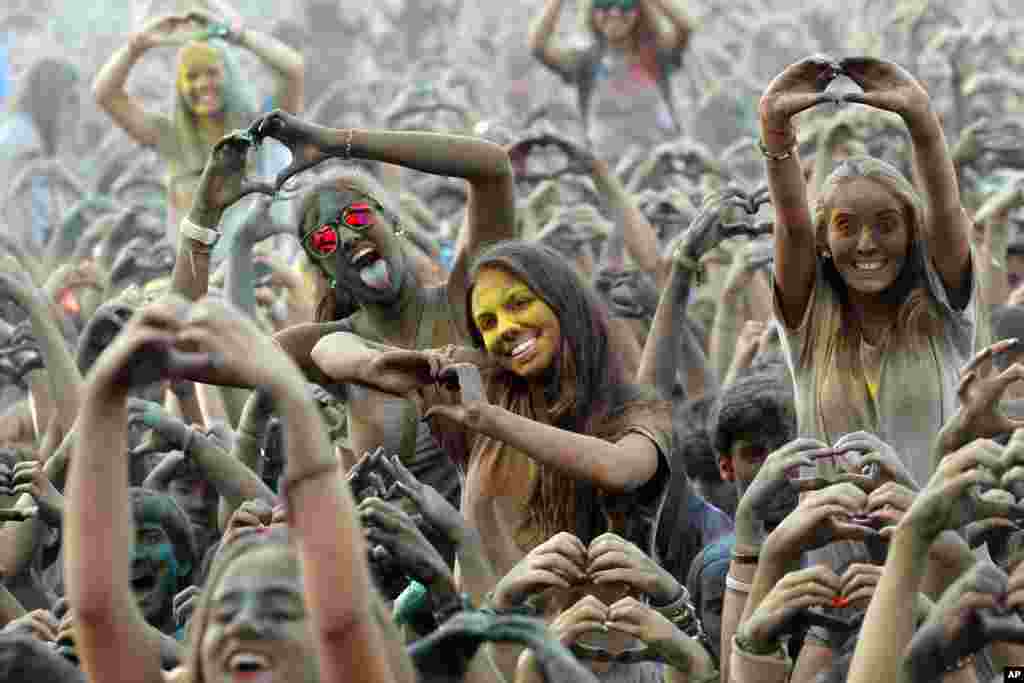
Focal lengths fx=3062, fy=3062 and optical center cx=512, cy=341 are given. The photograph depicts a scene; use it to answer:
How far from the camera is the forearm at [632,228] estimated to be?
31.9 ft

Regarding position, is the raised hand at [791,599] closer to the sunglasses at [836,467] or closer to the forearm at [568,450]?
the sunglasses at [836,467]

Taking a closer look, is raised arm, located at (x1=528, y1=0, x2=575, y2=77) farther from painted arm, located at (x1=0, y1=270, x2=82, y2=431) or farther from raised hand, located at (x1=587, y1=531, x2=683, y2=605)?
raised hand, located at (x1=587, y1=531, x2=683, y2=605)

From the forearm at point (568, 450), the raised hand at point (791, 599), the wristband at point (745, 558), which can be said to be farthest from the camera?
the forearm at point (568, 450)

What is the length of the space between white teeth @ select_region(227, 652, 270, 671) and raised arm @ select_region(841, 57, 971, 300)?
2.45m

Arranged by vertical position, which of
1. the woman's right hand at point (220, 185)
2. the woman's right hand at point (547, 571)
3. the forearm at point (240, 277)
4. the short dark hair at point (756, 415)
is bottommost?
the woman's right hand at point (547, 571)

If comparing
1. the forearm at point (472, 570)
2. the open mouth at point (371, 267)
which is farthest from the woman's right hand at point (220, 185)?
the forearm at point (472, 570)

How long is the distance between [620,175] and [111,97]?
244 cm

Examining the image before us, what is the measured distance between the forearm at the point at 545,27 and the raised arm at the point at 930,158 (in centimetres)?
775

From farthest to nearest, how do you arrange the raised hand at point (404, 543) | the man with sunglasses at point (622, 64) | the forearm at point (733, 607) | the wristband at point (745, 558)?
the man with sunglasses at point (622, 64), the wristband at point (745, 558), the forearm at point (733, 607), the raised hand at point (404, 543)

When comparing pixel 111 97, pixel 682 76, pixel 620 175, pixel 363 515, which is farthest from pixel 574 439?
pixel 682 76

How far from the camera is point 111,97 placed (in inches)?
477

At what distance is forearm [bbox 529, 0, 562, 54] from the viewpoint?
1431 centimetres

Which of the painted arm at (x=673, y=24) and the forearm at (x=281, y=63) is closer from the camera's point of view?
the forearm at (x=281, y=63)

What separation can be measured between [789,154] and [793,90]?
0.14m
